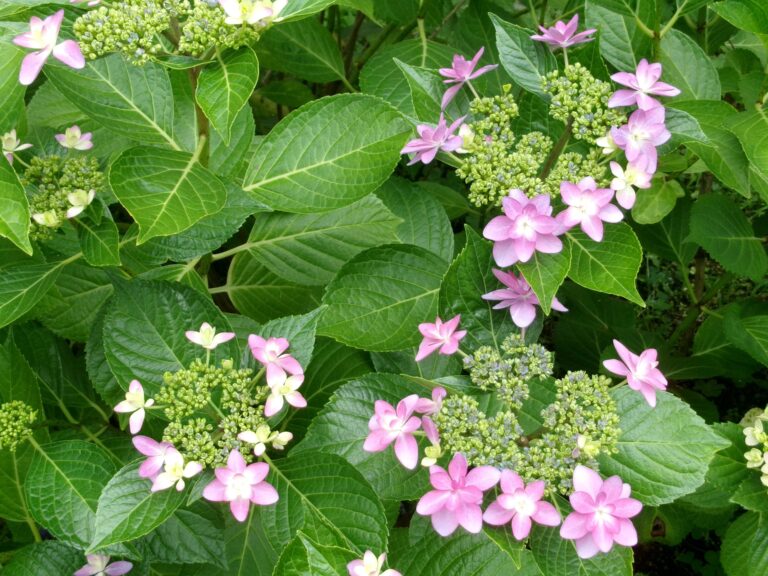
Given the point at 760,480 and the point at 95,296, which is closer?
the point at 760,480

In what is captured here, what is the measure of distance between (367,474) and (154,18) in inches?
27.6

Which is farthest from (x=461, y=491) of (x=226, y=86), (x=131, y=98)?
(x=131, y=98)

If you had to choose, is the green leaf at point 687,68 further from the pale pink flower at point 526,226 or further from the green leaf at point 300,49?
the green leaf at point 300,49

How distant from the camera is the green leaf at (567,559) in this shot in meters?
1.03

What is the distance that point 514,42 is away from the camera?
125 centimetres

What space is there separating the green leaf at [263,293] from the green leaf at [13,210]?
0.56 meters

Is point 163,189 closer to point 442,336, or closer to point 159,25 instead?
point 159,25

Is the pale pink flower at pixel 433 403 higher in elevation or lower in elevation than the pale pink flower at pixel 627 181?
lower

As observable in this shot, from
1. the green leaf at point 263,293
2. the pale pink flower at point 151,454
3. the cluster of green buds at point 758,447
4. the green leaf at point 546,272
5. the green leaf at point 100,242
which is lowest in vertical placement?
the cluster of green buds at point 758,447

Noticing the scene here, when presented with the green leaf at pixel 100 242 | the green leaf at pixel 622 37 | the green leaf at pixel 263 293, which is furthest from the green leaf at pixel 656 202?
the green leaf at pixel 100 242

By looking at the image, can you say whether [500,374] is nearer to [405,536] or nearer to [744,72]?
[405,536]

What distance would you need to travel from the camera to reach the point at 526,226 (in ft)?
3.59

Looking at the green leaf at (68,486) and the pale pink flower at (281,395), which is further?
the green leaf at (68,486)

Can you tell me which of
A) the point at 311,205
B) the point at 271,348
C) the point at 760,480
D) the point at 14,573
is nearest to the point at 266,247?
the point at 311,205
